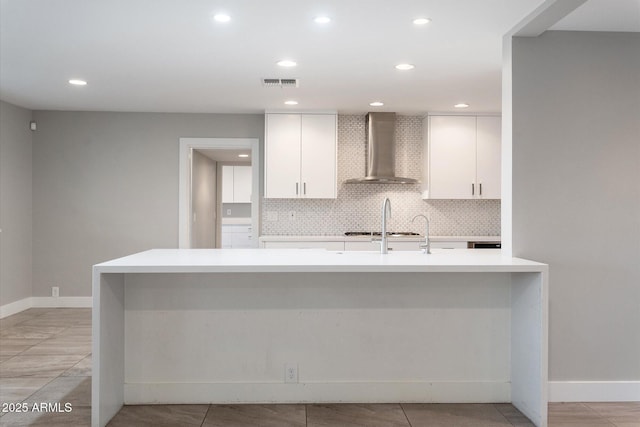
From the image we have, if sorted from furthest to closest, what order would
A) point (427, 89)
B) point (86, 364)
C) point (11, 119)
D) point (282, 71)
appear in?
1. point (11, 119)
2. point (427, 89)
3. point (282, 71)
4. point (86, 364)

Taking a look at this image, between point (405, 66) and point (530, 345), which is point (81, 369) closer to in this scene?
point (530, 345)

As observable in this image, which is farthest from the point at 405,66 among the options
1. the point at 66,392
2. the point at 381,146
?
the point at 66,392

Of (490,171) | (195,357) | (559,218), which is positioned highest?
(490,171)

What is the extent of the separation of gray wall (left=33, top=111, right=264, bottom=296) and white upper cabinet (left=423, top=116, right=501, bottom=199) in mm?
2821

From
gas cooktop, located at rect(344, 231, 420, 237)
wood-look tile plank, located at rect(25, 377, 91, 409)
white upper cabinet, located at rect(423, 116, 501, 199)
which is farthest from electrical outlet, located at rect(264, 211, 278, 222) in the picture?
wood-look tile plank, located at rect(25, 377, 91, 409)

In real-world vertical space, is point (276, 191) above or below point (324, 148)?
below

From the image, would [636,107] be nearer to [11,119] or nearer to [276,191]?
[276,191]

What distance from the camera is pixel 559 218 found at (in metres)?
3.24

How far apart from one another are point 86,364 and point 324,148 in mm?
3228

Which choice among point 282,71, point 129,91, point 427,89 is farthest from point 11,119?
point 427,89

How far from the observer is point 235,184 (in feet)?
33.4

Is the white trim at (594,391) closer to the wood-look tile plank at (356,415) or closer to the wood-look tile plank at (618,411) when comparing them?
the wood-look tile plank at (618,411)

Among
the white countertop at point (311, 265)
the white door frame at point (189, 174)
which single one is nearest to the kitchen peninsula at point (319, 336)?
the white countertop at point (311, 265)

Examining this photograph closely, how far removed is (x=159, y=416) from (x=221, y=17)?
7.56 feet
